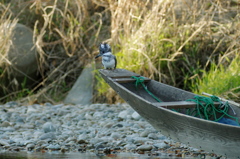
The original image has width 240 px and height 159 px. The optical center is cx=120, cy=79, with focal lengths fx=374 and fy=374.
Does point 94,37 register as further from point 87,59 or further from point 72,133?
point 72,133

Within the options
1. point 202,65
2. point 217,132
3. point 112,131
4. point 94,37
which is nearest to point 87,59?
point 94,37

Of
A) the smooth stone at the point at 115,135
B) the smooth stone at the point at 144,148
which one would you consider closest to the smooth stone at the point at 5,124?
the smooth stone at the point at 115,135

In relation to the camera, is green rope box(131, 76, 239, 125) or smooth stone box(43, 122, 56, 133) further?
smooth stone box(43, 122, 56, 133)

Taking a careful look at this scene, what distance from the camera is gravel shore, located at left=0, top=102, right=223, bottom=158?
13.5ft

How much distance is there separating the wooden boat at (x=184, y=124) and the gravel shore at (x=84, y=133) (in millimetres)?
530

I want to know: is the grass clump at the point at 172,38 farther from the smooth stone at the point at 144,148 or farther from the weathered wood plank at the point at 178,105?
the weathered wood plank at the point at 178,105

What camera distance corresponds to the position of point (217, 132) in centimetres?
275

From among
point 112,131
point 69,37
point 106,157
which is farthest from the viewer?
point 69,37

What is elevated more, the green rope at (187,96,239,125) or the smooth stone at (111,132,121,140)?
the green rope at (187,96,239,125)

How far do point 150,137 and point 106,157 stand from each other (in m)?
0.91

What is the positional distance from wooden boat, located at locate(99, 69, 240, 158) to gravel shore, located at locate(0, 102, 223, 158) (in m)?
0.53

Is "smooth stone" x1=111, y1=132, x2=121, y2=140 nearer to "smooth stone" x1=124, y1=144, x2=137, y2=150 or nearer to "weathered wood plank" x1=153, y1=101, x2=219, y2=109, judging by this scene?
"smooth stone" x1=124, y1=144, x2=137, y2=150

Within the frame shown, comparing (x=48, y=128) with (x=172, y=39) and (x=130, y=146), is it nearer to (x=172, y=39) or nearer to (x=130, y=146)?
(x=130, y=146)

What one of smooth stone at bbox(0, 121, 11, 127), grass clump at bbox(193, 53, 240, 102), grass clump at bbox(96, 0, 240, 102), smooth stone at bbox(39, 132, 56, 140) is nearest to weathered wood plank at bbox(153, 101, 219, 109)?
smooth stone at bbox(39, 132, 56, 140)
